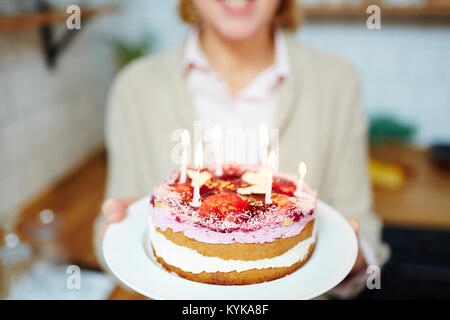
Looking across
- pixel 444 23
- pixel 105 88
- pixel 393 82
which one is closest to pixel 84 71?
pixel 105 88

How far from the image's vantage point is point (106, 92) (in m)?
2.48

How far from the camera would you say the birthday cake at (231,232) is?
55 cm

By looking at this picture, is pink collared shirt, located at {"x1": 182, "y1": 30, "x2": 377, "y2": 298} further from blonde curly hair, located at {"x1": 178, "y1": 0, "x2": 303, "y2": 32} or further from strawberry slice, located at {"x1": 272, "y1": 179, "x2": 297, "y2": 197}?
strawberry slice, located at {"x1": 272, "y1": 179, "x2": 297, "y2": 197}

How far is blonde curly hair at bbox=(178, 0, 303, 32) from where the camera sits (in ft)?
4.19

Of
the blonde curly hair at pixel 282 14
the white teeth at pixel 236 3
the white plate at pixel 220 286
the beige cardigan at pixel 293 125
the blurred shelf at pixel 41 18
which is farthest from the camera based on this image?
the blurred shelf at pixel 41 18

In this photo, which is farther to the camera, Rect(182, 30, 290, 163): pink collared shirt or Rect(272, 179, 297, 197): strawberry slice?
Rect(182, 30, 290, 163): pink collared shirt

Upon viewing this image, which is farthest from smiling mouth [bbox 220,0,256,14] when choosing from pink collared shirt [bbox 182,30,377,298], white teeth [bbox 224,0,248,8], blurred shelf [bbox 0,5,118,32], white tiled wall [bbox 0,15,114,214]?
white tiled wall [bbox 0,15,114,214]

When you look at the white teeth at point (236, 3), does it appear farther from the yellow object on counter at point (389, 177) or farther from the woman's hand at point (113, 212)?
the yellow object on counter at point (389, 177)

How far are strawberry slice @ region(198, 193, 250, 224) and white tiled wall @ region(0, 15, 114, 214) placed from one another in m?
1.33

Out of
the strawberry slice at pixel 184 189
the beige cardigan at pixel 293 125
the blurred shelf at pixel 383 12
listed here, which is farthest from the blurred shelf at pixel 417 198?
the strawberry slice at pixel 184 189

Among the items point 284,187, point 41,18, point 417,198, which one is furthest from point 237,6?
point 417,198

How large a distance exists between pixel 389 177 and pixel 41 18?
1529 mm

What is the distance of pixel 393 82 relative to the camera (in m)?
2.27

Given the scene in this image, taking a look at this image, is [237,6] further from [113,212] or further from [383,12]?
[383,12]
